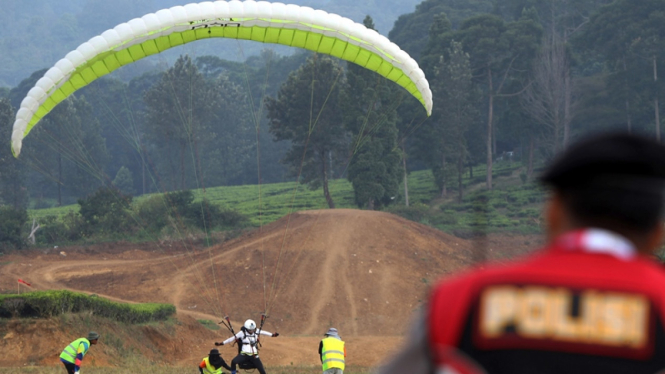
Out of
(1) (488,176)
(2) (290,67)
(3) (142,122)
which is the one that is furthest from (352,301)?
(2) (290,67)

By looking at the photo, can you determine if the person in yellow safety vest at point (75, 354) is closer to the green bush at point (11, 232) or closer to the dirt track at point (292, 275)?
the dirt track at point (292, 275)

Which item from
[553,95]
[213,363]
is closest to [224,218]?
[553,95]

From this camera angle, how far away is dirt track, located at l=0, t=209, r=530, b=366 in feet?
105

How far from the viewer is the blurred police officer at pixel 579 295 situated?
1.76m

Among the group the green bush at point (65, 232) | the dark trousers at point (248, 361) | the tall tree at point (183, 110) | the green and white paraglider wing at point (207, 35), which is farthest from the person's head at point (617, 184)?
the tall tree at point (183, 110)

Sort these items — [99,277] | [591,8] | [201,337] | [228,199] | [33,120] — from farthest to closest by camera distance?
[591,8] → [228,199] → [99,277] → [201,337] → [33,120]

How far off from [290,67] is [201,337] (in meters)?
69.6

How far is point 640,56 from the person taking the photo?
56.8m

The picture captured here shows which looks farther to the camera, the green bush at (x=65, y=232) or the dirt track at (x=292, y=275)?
the green bush at (x=65, y=232)

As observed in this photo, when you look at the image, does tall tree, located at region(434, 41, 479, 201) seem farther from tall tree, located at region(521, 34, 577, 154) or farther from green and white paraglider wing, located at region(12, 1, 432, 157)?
green and white paraglider wing, located at region(12, 1, 432, 157)

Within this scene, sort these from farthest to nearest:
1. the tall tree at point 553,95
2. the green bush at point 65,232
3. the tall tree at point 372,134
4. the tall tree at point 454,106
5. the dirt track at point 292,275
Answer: the tall tree at point 454,106 → the tall tree at point 553,95 → the tall tree at point 372,134 → the green bush at point 65,232 → the dirt track at point 292,275

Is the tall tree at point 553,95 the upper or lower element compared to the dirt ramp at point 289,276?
upper

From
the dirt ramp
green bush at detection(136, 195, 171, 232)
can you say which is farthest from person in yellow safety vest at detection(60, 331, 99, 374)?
green bush at detection(136, 195, 171, 232)

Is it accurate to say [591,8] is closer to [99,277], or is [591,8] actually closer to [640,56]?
[640,56]
